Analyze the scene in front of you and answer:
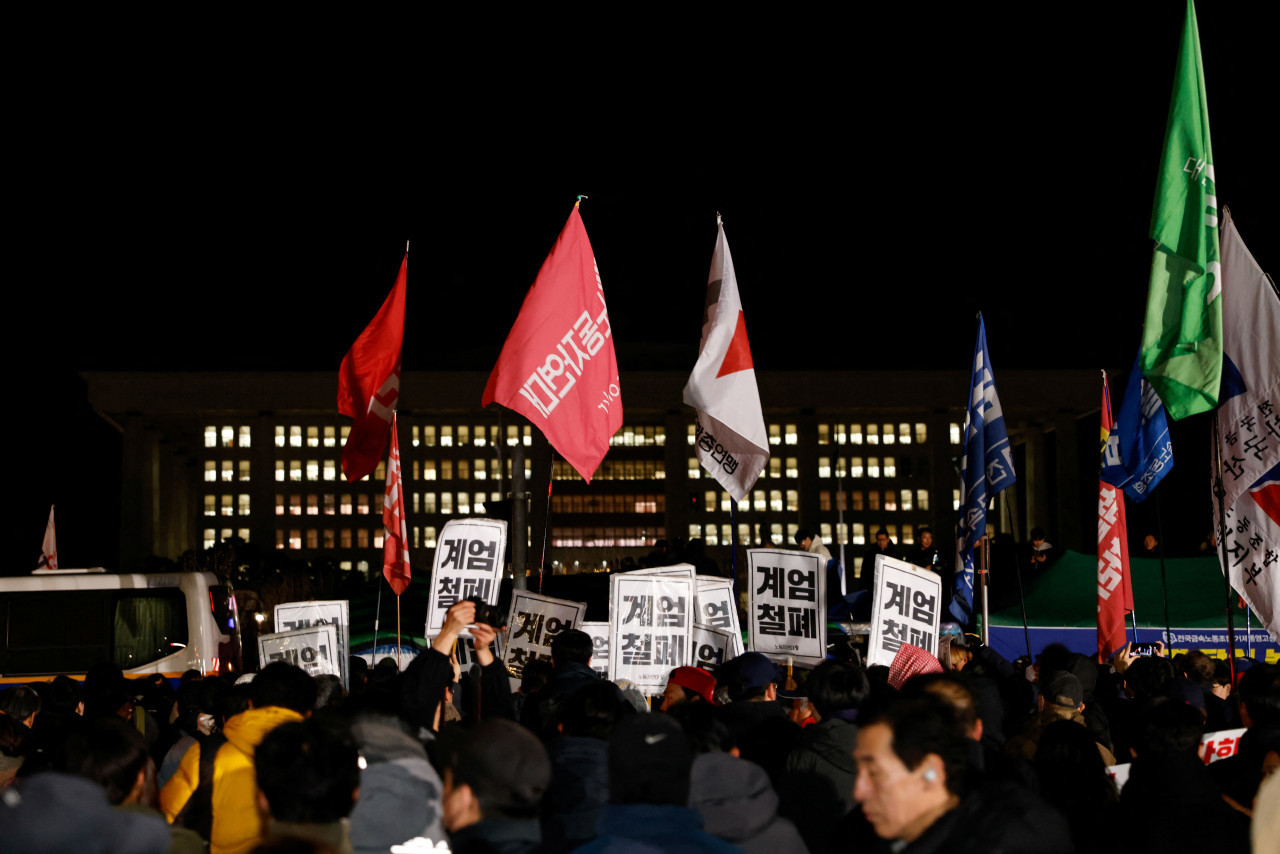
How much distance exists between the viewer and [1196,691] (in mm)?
6324

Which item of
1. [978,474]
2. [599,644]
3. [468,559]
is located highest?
[978,474]

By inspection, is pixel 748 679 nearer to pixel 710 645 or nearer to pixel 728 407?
pixel 710 645

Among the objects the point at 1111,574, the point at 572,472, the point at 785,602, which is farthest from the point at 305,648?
the point at 572,472

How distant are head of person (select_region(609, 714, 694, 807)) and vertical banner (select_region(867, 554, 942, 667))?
4.93m

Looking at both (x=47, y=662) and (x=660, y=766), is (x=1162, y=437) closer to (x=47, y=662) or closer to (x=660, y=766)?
(x=660, y=766)

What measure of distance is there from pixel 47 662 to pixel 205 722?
1020 centimetres

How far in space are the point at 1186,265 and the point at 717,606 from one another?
12.0 ft

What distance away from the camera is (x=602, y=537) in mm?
66562

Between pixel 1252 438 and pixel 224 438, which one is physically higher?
pixel 224 438

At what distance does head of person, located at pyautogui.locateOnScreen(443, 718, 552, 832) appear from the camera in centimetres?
274

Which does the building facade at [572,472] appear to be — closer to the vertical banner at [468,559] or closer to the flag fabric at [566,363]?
the flag fabric at [566,363]

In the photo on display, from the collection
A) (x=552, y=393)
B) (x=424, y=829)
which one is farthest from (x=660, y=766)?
(x=552, y=393)

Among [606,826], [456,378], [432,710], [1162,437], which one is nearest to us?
[606,826]

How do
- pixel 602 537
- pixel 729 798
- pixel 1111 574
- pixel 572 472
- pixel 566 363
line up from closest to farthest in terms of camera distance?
pixel 729 798 → pixel 566 363 → pixel 1111 574 → pixel 602 537 → pixel 572 472
